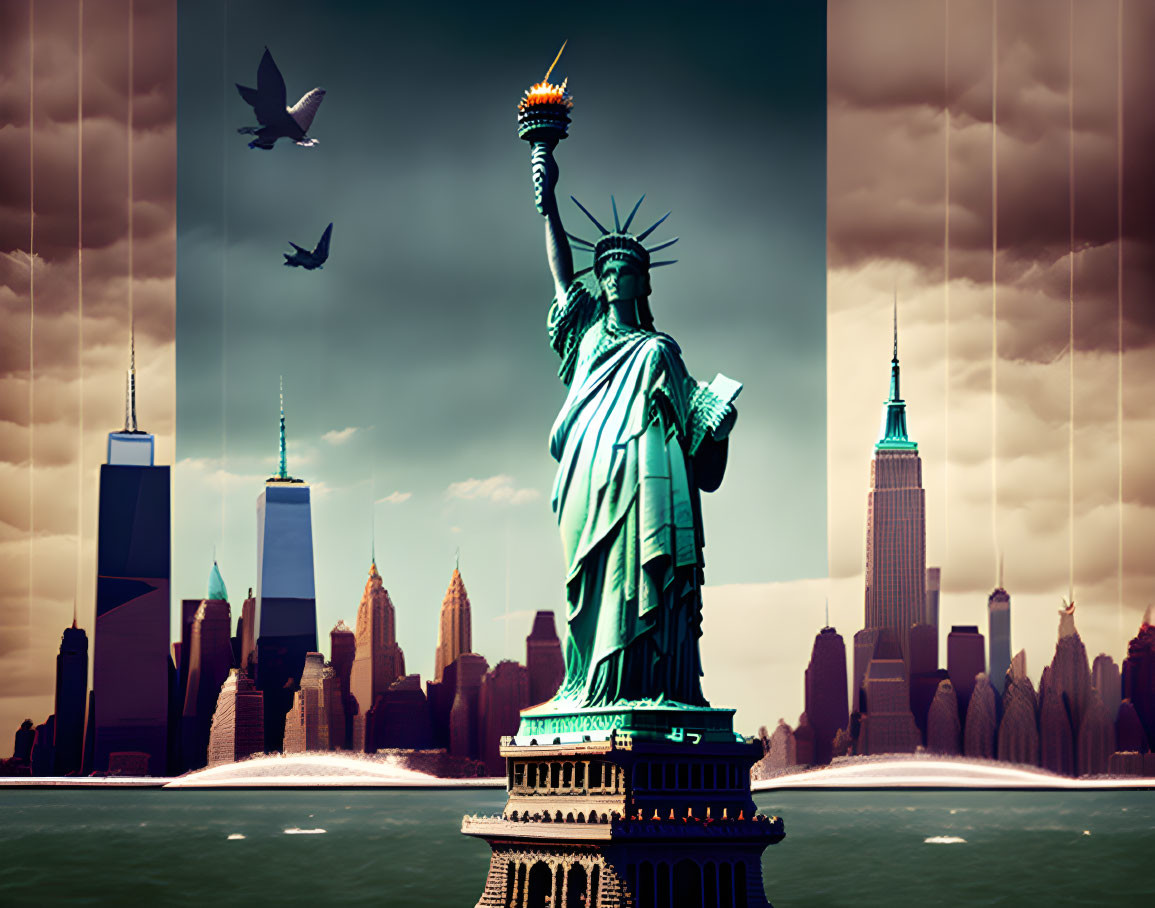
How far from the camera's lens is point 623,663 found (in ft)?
249

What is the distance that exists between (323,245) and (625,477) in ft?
117

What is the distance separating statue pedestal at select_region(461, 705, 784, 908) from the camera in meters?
72.8

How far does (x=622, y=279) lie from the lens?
262 ft

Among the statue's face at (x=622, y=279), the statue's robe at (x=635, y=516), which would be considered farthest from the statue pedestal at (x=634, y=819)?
the statue's face at (x=622, y=279)

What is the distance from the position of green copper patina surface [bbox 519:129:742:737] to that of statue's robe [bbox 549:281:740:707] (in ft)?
0.13

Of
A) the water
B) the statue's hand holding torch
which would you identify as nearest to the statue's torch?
the statue's hand holding torch

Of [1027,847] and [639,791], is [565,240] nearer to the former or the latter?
[639,791]

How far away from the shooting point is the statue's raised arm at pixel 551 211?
80625mm

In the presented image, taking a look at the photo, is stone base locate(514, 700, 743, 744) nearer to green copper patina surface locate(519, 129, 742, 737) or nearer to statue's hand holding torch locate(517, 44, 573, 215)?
green copper patina surface locate(519, 129, 742, 737)

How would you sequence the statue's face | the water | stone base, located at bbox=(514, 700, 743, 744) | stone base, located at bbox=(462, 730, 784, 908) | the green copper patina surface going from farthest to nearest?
the water < the statue's face < the green copper patina surface < stone base, located at bbox=(514, 700, 743, 744) < stone base, located at bbox=(462, 730, 784, 908)

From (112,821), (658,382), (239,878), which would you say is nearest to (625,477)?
(658,382)

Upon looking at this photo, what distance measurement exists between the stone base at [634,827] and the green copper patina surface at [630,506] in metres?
1.32

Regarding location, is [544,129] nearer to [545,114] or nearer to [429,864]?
[545,114]

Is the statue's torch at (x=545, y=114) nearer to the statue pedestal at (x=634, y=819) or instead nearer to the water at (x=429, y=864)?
the statue pedestal at (x=634, y=819)
